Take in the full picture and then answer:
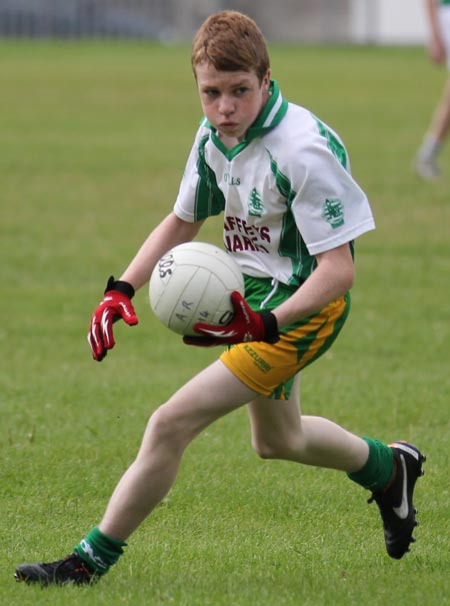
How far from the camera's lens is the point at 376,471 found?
210 inches

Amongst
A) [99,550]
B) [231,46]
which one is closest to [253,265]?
[231,46]

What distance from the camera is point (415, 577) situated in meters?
4.89

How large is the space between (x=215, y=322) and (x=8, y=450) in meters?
2.38

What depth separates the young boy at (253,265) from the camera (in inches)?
183

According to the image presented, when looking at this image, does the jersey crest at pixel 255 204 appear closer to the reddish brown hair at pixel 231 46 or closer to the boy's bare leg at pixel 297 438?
the reddish brown hair at pixel 231 46

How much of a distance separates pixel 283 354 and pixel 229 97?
0.92 m

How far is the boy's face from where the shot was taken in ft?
15.3

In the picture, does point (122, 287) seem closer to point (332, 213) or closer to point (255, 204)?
point (255, 204)

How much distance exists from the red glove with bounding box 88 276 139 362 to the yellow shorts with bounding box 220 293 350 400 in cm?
38

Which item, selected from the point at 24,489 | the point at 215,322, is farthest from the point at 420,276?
the point at 215,322

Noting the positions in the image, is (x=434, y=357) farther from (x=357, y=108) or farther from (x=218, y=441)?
(x=357, y=108)

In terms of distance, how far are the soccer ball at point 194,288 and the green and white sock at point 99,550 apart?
2.55 feet

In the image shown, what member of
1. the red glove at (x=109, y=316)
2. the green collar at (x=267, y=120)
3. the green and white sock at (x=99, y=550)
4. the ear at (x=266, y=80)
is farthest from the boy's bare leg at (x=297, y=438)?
the ear at (x=266, y=80)

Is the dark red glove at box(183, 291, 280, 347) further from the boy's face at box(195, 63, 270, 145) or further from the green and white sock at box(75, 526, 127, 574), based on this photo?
the green and white sock at box(75, 526, 127, 574)
